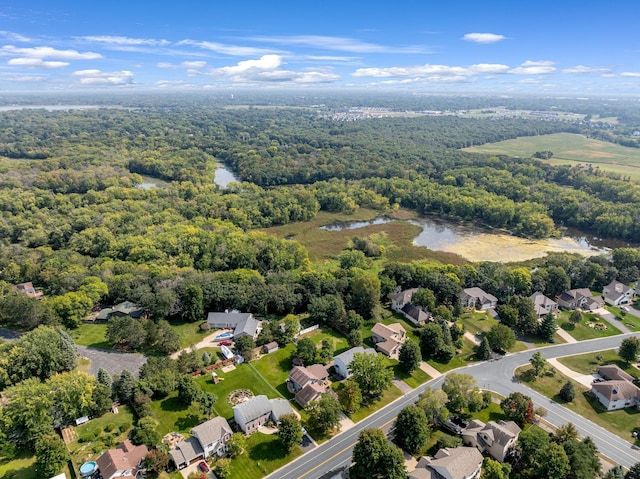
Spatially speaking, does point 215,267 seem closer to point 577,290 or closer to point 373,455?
point 373,455

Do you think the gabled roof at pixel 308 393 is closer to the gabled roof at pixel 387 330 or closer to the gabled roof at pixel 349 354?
the gabled roof at pixel 349 354

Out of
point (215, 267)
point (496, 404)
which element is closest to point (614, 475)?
point (496, 404)

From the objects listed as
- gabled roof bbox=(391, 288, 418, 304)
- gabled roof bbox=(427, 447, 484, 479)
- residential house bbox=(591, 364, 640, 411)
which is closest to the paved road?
residential house bbox=(591, 364, 640, 411)

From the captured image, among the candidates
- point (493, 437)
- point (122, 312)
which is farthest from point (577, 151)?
point (122, 312)

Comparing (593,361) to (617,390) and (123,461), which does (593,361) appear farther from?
(123,461)

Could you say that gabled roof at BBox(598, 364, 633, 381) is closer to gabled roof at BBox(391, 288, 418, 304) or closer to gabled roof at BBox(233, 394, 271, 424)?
gabled roof at BBox(391, 288, 418, 304)
